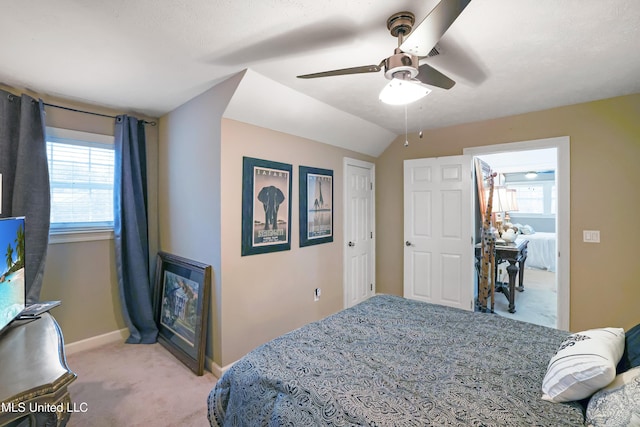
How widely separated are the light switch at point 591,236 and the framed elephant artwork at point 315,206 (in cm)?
263

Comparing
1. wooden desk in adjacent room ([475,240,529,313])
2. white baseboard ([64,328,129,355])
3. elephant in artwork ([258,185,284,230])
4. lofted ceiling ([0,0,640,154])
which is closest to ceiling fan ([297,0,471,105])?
lofted ceiling ([0,0,640,154])

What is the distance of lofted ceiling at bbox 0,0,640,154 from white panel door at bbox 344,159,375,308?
1376 millimetres

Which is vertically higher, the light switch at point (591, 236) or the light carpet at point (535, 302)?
the light switch at point (591, 236)

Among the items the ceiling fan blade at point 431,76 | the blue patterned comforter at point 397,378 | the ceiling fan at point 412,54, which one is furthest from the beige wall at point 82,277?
the ceiling fan blade at point 431,76

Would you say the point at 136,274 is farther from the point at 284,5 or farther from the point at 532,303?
the point at 532,303

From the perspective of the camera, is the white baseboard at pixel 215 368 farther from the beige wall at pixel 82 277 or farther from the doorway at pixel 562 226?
the doorway at pixel 562 226

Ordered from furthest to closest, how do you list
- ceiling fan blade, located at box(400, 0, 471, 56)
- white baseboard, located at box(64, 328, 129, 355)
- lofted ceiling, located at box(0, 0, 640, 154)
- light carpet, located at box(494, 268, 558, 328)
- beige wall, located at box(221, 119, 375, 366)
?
light carpet, located at box(494, 268, 558, 328) → white baseboard, located at box(64, 328, 129, 355) → beige wall, located at box(221, 119, 375, 366) → lofted ceiling, located at box(0, 0, 640, 154) → ceiling fan blade, located at box(400, 0, 471, 56)

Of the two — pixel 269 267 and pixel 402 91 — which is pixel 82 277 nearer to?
pixel 269 267

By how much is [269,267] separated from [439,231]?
224cm

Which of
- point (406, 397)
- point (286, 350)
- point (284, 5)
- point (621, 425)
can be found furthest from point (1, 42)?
point (621, 425)

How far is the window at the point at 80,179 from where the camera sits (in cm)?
267

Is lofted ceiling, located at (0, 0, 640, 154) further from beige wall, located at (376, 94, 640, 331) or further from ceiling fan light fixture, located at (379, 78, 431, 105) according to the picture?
ceiling fan light fixture, located at (379, 78, 431, 105)

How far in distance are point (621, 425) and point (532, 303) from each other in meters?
4.06

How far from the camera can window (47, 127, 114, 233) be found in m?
2.67
